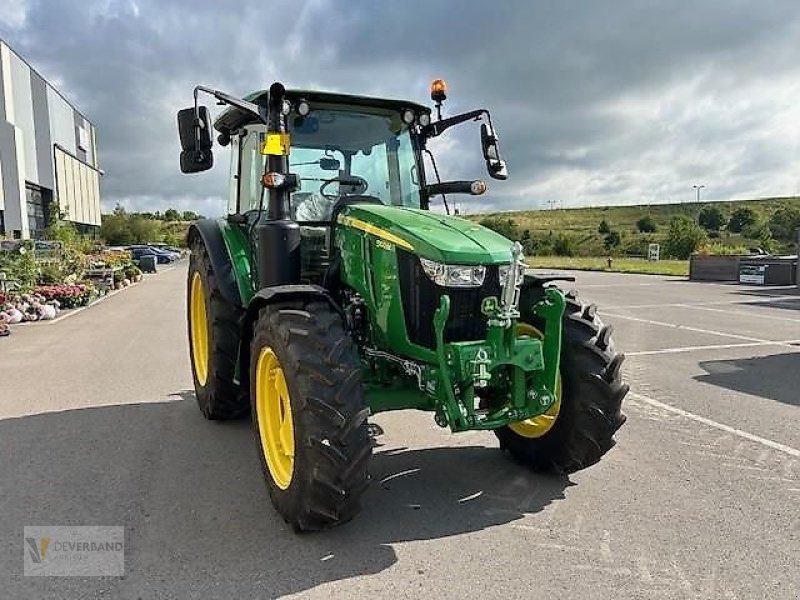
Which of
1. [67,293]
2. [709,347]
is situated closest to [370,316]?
[709,347]

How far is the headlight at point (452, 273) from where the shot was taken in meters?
3.74

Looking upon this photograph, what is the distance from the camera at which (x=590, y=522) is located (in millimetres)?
3775

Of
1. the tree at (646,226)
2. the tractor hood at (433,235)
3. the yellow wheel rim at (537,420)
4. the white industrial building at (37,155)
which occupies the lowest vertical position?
the yellow wheel rim at (537,420)

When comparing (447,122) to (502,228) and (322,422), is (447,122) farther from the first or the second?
(502,228)

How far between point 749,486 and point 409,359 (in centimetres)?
233

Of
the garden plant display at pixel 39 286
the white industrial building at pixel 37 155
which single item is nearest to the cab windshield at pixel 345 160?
the garden plant display at pixel 39 286

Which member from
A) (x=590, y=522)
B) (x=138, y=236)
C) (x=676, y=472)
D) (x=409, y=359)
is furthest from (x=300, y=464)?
(x=138, y=236)

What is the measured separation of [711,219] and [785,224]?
14.8m

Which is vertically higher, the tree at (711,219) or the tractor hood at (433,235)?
the tree at (711,219)

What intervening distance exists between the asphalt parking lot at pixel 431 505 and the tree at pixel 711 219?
8041 cm

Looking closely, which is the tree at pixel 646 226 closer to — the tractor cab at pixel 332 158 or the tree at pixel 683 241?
the tree at pixel 683 241

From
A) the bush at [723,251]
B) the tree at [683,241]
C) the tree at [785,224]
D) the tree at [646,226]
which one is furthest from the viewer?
the tree at [646,226]

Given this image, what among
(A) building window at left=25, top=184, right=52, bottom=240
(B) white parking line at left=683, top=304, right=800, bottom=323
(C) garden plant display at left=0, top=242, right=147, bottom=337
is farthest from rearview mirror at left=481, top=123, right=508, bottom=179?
(A) building window at left=25, top=184, right=52, bottom=240

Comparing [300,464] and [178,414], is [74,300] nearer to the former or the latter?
[178,414]
